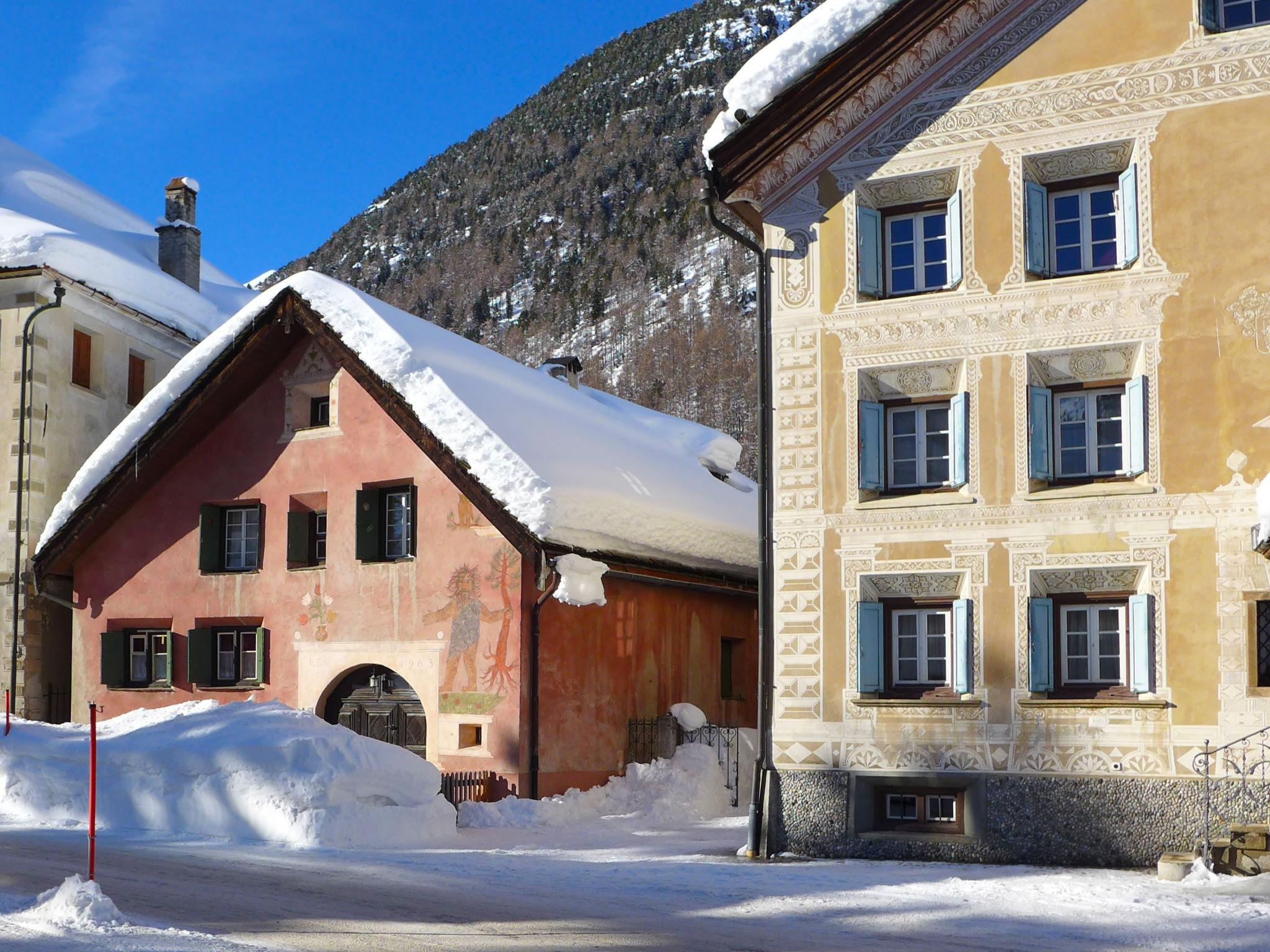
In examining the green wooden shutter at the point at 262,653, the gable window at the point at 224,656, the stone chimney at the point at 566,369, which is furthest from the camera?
the stone chimney at the point at 566,369

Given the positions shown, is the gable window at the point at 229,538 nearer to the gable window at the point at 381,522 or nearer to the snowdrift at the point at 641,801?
the gable window at the point at 381,522

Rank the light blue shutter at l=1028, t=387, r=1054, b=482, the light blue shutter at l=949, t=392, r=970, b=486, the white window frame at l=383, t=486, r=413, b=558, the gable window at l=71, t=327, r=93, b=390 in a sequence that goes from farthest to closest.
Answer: the gable window at l=71, t=327, r=93, b=390 < the white window frame at l=383, t=486, r=413, b=558 < the light blue shutter at l=949, t=392, r=970, b=486 < the light blue shutter at l=1028, t=387, r=1054, b=482

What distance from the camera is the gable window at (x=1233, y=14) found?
16.2 m

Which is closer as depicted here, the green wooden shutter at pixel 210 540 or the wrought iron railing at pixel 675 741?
the wrought iron railing at pixel 675 741

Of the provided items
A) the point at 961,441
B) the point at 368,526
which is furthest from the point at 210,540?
the point at 961,441

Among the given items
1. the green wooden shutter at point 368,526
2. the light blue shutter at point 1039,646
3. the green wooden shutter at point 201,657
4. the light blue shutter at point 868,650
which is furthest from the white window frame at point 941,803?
the green wooden shutter at point 201,657

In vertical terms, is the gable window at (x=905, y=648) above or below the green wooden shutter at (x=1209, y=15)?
below

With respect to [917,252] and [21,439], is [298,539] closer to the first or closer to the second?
[21,439]

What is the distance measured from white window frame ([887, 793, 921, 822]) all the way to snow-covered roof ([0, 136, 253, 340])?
17921 mm

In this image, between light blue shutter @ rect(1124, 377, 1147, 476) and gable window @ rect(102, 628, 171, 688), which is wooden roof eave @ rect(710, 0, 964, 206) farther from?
gable window @ rect(102, 628, 171, 688)

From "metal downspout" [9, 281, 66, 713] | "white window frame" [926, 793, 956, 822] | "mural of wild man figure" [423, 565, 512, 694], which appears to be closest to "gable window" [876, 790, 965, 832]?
"white window frame" [926, 793, 956, 822]

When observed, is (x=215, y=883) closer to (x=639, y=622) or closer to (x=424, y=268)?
(x=639, y=622)

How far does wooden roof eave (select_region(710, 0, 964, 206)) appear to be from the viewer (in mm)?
17172

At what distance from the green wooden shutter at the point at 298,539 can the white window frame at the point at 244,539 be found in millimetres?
791
